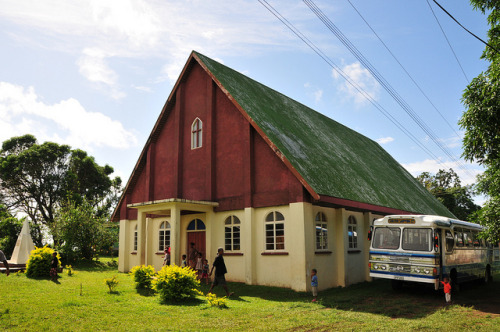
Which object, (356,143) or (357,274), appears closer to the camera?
(357,274)

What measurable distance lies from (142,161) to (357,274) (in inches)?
578

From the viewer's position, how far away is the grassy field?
10477mm

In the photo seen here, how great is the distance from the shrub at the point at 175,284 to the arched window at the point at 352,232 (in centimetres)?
957

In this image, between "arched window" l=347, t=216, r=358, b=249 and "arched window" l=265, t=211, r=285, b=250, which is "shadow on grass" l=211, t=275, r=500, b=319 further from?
"arched window" l=347, t=216, r=358, b=249

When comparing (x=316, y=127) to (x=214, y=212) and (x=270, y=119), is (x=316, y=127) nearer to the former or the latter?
(x=270, y=119)

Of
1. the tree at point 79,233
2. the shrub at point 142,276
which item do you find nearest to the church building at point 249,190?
the shrub at point 142,276

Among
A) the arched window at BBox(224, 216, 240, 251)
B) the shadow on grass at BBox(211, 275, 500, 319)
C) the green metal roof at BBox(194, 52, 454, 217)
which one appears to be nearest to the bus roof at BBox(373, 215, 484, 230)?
the green metal roof at BBox(194, 52, 454, 217)

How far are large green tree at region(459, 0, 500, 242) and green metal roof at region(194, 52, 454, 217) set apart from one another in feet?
19.3

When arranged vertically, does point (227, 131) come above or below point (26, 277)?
above

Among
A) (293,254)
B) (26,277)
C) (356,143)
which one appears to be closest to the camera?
(293,254)

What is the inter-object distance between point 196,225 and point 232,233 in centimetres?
294

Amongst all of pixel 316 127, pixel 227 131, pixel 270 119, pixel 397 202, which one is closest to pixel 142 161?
pixel 227 131

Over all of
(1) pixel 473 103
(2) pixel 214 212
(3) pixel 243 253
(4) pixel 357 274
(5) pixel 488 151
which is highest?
(1) pixel 473 103

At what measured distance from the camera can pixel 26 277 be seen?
61.8 feet
